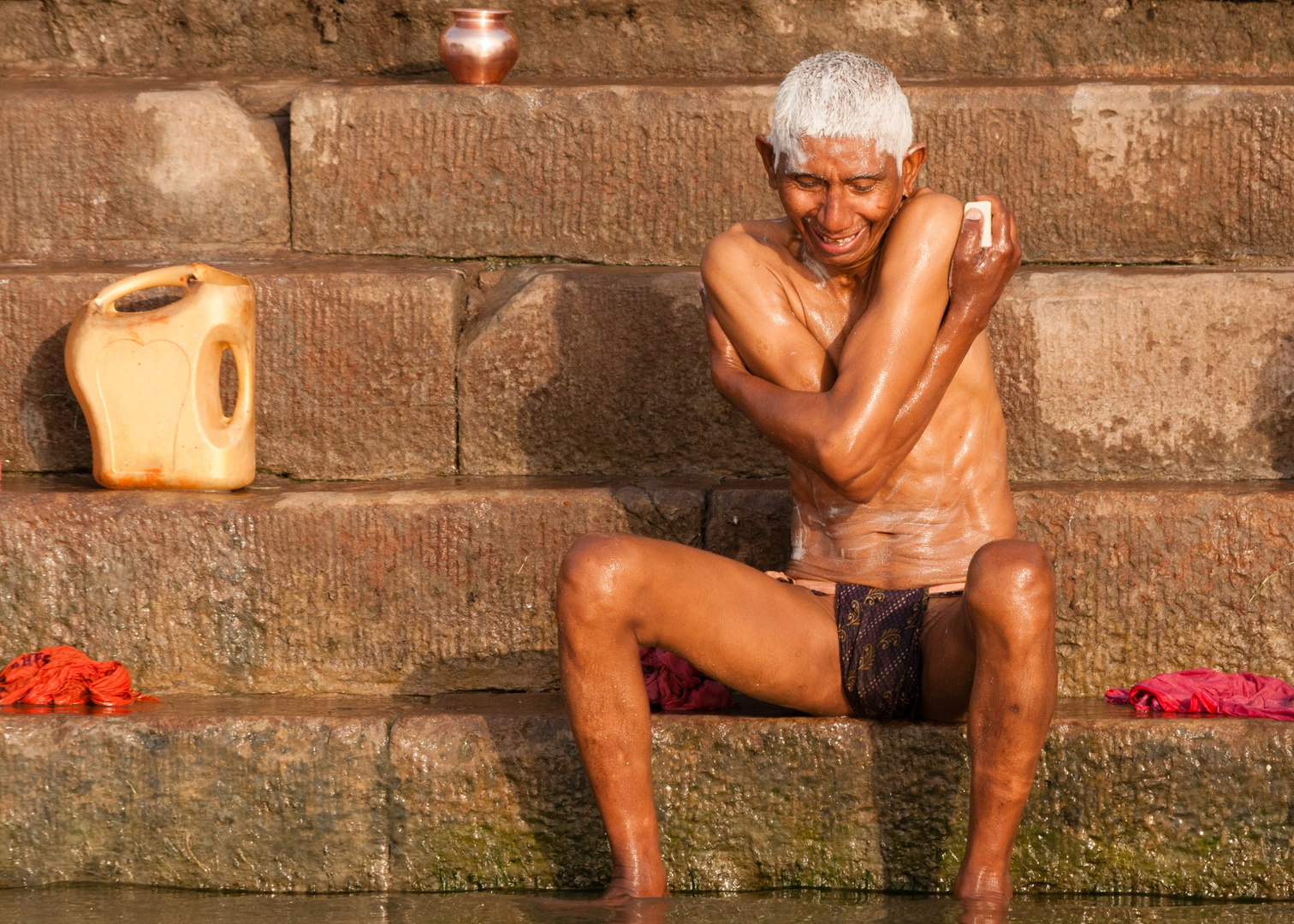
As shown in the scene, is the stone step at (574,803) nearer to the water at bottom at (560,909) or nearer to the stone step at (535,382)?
the water at bottom at (560,909)

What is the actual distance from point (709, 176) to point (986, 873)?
2.32 m

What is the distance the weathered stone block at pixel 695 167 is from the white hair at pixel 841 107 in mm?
1336

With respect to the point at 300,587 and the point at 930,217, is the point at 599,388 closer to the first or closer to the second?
the point at 300,587

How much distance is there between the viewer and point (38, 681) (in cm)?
350

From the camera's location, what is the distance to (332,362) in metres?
4.14

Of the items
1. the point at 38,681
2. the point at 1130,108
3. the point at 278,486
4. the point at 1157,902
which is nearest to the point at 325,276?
the point at 278,486

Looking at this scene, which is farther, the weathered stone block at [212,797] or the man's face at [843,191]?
the weathered stone block at [212,797]

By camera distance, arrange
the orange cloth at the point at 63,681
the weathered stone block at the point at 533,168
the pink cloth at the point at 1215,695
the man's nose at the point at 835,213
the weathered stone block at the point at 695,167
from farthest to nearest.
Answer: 1. the weathered stone block at the point at 533,168
2. the weathered stone block at the point at 695,167
3. the orange cloth at the point at 63,681
4. the pink cloth at the point at 1215,695
5. the man's nose at the point at 835,213

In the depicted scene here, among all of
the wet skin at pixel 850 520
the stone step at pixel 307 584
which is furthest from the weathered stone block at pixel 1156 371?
the wet skin at pixel 850 520

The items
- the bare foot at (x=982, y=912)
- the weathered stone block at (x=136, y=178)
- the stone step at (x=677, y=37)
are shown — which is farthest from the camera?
the stone step at (x=677, y=37)

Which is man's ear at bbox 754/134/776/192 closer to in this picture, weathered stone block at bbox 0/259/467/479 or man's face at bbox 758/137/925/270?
man's face at bbox 758/137/925/270

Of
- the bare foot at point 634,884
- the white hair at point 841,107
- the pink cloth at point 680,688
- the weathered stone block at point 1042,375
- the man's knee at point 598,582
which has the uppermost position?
the white hair at point 841,107

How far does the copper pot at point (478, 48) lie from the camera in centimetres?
466

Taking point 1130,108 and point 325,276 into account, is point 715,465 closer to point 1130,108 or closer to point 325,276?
point 325,276
